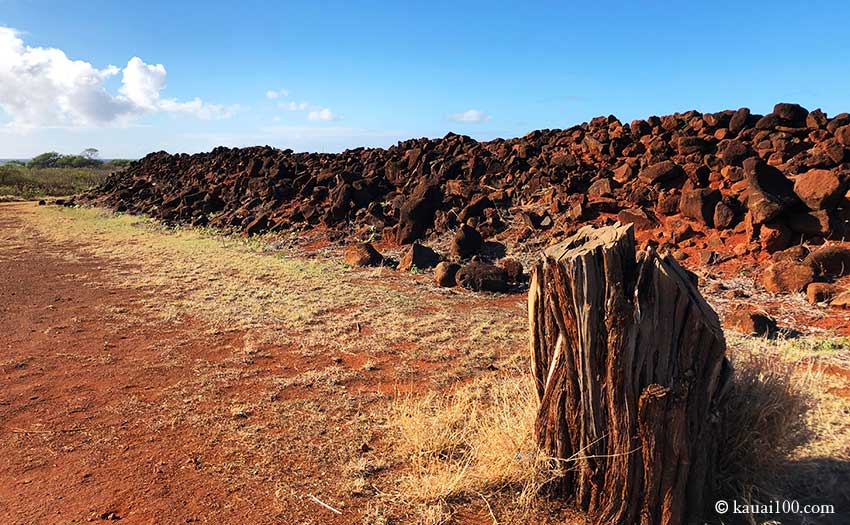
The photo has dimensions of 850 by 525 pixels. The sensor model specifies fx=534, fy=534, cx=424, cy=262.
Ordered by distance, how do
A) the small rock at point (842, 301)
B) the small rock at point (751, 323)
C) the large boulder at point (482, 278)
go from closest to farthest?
the small rock at point (751, 323), the small rock at point (842, 301), the large boulder at point (482, 278)

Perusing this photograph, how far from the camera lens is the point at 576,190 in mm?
11992

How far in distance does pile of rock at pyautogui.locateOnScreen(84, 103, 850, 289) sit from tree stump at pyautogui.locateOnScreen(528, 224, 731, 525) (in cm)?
587

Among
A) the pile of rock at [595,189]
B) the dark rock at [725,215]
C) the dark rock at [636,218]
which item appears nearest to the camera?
the pile of rock at [595,189]

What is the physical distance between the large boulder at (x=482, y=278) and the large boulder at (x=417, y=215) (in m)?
3.69

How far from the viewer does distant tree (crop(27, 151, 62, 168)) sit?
65250mm

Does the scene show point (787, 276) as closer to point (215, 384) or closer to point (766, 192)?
point (766, 192)

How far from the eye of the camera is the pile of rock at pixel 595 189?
8289 millimetres

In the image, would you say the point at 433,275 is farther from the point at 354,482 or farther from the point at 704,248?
the point at 354,482

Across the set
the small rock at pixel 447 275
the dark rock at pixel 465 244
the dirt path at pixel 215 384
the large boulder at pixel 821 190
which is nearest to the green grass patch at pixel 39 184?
the dirt path at pixel 215 384

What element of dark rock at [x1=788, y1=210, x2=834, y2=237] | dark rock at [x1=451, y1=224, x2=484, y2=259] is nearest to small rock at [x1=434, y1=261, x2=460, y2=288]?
dark rock at [x1=451, y1=224, x2=484, y2=259]

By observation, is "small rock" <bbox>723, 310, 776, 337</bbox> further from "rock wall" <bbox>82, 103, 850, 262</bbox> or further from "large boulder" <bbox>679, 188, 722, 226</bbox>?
"large boulder" <bbox>679, 188, 722, 226</bbox>

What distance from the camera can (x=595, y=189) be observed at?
→ 11.6 m

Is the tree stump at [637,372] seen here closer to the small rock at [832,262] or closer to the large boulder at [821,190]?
the small rock at [832,262]

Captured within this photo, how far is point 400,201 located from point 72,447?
1093 cm
